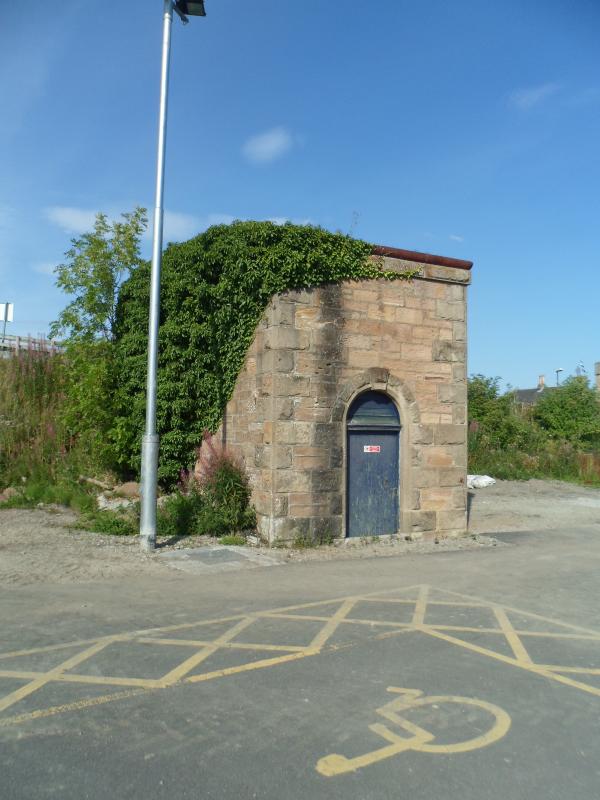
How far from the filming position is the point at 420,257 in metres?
12.1

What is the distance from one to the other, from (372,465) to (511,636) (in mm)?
5624

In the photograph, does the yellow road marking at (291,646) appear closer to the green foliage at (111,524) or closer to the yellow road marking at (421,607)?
the yellow road marking at (421,607)

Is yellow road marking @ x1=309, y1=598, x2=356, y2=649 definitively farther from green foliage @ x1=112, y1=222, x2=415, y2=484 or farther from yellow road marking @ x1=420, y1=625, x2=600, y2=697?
green foliage @ x1=112, y1=222, x2=415, y2=484

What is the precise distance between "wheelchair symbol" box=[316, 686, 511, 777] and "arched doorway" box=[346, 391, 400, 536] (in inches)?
264

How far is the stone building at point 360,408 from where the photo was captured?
35.1ft

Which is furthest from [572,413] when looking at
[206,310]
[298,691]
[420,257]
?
[298,691]

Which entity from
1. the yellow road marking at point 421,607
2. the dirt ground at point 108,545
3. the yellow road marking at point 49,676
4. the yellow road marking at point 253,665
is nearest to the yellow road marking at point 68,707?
the yellow road marking at point 49,676

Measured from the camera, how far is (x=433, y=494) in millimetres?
12109

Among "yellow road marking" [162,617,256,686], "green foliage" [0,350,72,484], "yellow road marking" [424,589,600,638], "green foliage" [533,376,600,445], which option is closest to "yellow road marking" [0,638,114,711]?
"yellow road marking" [162,617,256,686]

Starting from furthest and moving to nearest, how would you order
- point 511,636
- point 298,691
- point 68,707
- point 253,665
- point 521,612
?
point 521,612, point 511,636, point 253,665, point 298,691, point 68,707

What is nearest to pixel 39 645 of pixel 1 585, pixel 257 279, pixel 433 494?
pixel 1 585

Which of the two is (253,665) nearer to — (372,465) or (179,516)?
(179,516)

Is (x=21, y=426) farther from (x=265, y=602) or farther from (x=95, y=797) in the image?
(x=95, y=797)

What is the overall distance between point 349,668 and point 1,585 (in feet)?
15.3
